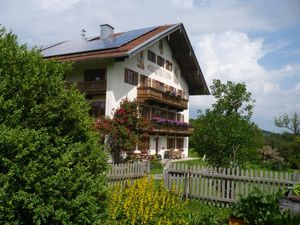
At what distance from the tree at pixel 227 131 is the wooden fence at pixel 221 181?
5.77 ft

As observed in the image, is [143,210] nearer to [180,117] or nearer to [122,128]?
[122,128]

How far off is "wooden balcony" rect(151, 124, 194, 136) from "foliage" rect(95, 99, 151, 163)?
165 inches

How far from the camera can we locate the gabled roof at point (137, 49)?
25.2m

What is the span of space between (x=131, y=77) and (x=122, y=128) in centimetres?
571

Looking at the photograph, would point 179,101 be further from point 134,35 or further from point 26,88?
point 26,88

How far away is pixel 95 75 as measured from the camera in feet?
89.4

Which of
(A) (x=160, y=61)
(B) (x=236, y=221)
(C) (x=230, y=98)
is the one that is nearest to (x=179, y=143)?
(A) (x=160, y=61)

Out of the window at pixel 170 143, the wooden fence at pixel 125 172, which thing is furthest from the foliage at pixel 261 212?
the window at pixel 170 143

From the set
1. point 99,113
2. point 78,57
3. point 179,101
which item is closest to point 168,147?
point 179,101

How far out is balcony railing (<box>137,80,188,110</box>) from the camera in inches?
1137

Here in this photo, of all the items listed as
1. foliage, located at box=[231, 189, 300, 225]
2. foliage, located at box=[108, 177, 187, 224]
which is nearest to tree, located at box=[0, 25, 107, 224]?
foliage, located at box=[108, 177, 187, 224]

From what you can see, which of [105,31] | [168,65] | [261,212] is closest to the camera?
[261,212]

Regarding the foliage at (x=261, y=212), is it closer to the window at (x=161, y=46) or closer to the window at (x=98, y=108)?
the window at (x=98, y=108)

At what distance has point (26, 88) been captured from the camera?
5.57 metres
